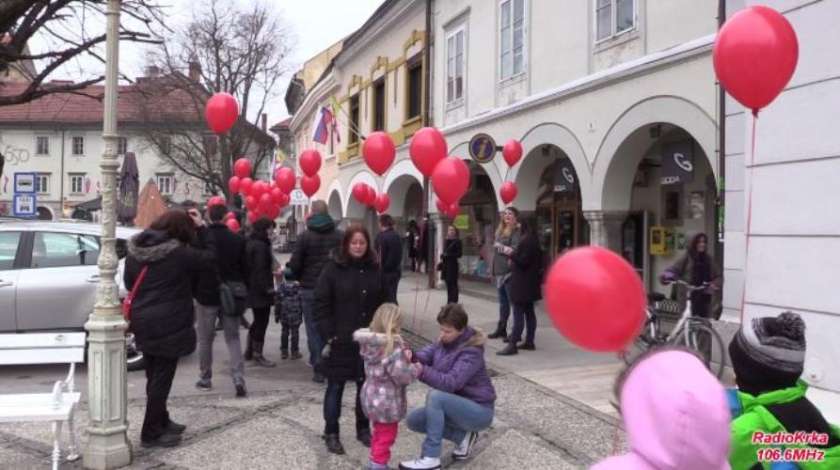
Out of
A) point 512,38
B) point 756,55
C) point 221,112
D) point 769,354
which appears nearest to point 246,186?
point 512,38

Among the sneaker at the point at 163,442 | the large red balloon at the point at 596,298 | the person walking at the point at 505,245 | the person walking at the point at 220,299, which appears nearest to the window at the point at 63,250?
the person walking at the point at 220,299

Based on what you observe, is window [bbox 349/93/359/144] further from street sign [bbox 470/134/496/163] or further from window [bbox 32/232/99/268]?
window [bbox 32/232/99/268]

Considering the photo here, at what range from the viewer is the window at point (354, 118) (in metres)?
23.5

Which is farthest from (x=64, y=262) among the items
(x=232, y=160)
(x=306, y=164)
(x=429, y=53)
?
(x=232, y=160)

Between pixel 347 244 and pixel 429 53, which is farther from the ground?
pixel 429 53

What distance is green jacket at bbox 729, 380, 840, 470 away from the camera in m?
2.01

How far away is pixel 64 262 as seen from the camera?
25.3 ft

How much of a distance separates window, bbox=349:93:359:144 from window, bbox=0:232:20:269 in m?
16.1

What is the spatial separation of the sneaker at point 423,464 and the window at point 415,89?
46.8 feet

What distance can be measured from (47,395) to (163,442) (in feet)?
2.81

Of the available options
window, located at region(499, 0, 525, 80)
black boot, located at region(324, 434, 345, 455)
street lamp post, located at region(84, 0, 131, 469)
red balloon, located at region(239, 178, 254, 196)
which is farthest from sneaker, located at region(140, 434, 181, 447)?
red balloon, located at region(239, 178, 254, 196)

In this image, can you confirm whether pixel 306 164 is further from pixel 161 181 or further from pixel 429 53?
pixel 161 181

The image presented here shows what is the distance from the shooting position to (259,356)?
7988mm

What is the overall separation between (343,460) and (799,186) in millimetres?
4064
